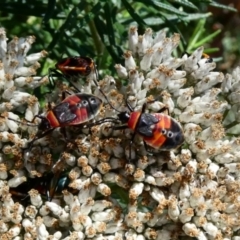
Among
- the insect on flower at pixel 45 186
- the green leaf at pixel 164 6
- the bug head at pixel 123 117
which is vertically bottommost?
the insect on flower at pixel 45 186

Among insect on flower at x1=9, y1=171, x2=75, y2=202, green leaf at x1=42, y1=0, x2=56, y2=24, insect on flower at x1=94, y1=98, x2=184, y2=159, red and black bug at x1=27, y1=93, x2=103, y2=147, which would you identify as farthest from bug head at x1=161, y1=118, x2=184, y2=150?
green leaf at x1=42, y1=0, x2=56, y2=24

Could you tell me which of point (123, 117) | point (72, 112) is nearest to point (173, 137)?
point (123, 117)

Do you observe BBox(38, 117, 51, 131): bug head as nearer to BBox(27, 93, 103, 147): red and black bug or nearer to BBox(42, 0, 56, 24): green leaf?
BBox(27, 93, 103, 147): red and black bug

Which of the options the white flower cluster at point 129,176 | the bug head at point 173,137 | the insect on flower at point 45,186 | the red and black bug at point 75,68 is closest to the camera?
the bug head at point 173,137

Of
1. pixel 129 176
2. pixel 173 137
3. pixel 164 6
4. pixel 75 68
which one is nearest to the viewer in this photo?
pixel 173 137

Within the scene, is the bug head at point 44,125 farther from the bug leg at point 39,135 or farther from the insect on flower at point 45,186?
the insect on flower at point 45,186

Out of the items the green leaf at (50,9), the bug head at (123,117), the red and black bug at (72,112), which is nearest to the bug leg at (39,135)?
the red and black bug at (72,112)

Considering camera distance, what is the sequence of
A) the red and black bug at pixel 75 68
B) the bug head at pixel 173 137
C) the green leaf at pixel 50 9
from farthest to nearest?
the green leaf at pixel 50 9 → the red and black bug at pixel 75 68 → the bug head at pixel 173 137

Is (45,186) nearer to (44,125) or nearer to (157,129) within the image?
(44,125)
